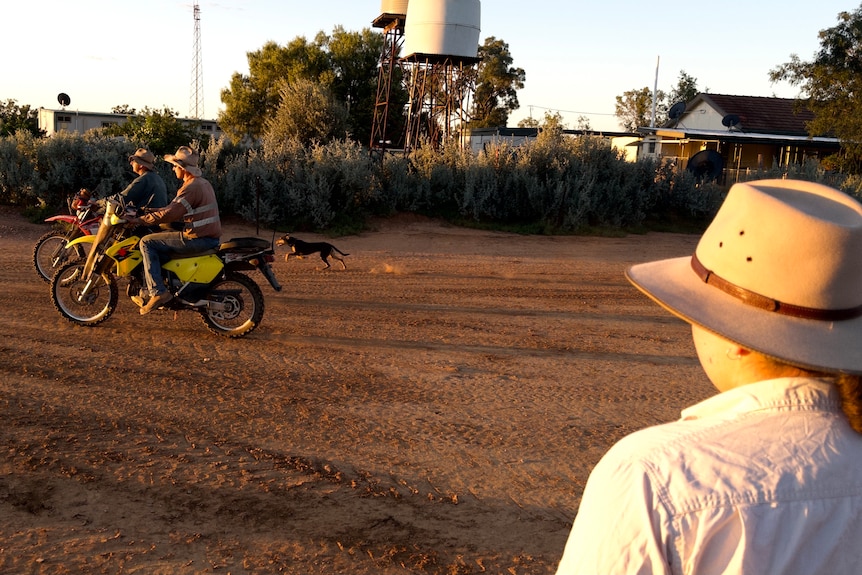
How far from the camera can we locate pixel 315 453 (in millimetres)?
5582

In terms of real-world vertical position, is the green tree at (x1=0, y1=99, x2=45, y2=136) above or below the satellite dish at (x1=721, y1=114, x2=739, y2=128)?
below

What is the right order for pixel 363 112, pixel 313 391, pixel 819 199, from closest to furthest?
1. pixel 819 199
2. pixel 313 391
3. pixel 363 112

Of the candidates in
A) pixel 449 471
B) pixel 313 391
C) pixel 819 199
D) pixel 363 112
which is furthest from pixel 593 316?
pixel 363 112

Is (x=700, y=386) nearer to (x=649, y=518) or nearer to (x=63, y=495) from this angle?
(x=63, y=495)

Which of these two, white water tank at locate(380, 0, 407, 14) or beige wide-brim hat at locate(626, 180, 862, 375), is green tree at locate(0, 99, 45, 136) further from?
beige wide-brim hat at locate(626, 180, 862, 375)

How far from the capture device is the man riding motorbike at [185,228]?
8.61 meters

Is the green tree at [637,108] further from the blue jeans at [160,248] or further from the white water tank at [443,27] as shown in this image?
the blue jeans at [160,248]

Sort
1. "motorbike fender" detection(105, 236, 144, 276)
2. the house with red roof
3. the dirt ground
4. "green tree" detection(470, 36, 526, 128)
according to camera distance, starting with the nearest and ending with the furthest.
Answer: the dirt ground
"motorbike fender" detection(105, 236, 144, 276)
the house with red roof
"green tree" detection(470, 36, 526, 128)

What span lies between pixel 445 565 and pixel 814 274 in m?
3.06

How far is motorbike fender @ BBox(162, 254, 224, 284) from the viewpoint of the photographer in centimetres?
877

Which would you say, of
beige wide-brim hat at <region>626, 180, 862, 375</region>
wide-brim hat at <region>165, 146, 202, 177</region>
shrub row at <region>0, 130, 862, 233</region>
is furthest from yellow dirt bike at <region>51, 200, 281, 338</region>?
shrub row at <region>0, 130, 862, 233</region>

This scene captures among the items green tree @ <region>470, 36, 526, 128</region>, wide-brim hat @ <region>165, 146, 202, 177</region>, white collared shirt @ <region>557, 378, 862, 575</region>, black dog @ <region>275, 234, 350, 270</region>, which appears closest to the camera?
white collared shirt @ <region>557, 378, 862, 575</region>

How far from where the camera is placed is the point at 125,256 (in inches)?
356

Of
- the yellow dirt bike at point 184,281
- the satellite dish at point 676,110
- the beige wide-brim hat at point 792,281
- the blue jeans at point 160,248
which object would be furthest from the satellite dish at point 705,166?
the beige wide-brim hat at point 792,281
